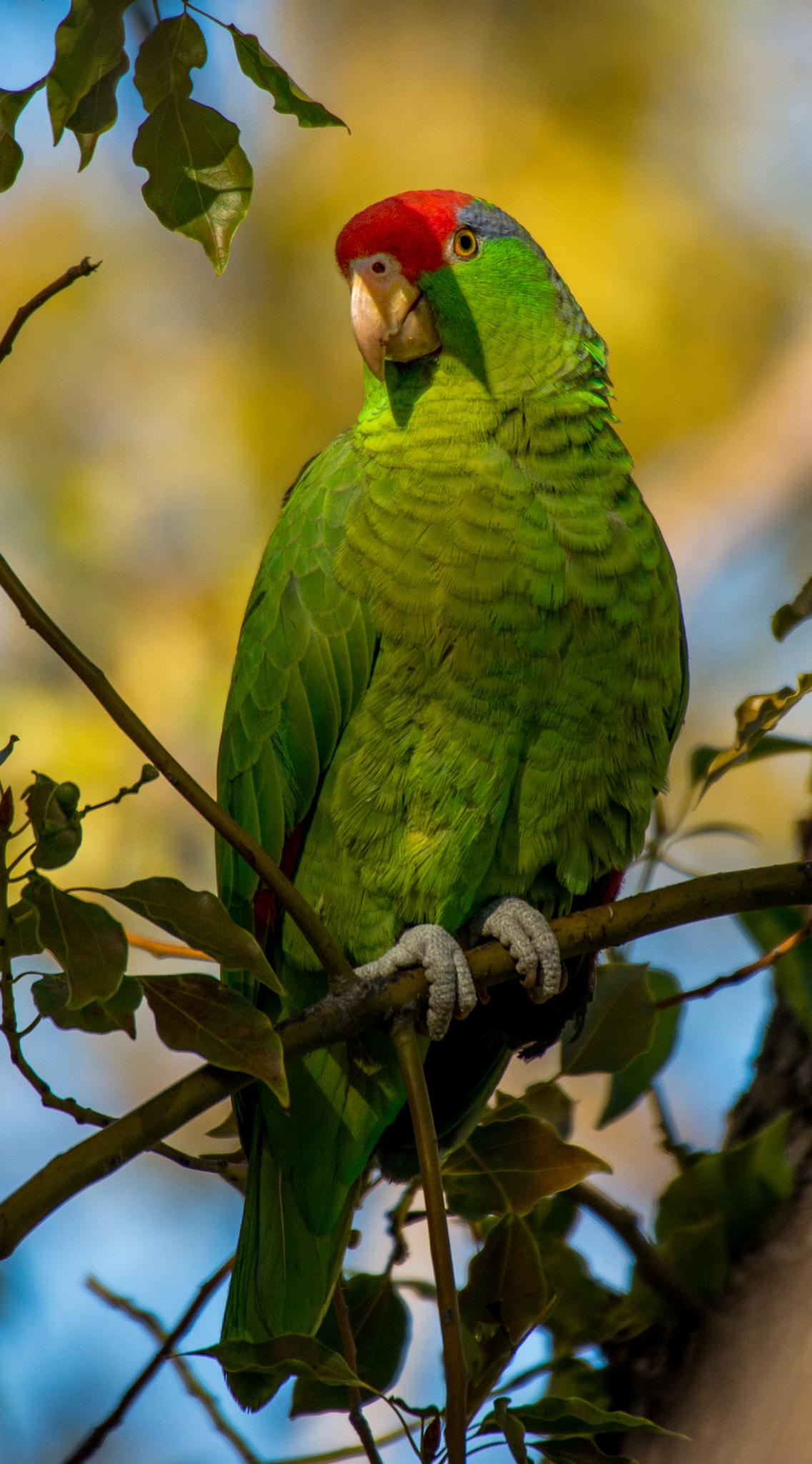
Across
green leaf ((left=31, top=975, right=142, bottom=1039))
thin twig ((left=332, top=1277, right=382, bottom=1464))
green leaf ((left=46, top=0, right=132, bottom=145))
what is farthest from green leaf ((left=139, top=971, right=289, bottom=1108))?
green leaf ((left=46, top=0, right=132, bottom=145))

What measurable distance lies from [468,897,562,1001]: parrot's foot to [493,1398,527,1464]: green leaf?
1.34 ft

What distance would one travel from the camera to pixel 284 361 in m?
4.18

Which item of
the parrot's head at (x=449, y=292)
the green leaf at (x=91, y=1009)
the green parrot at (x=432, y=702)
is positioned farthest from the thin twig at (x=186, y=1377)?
the parrot's head at (x=449, y=292)

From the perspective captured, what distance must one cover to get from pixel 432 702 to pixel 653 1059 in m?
0.56

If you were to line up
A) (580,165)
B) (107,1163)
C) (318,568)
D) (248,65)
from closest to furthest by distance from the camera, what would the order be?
(107,1163) → (248,65) → (318,568) → (580,165)

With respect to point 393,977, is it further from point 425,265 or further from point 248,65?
point 425,265

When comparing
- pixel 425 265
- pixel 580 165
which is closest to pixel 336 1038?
pixel 425 265

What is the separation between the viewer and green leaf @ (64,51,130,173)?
90 cm

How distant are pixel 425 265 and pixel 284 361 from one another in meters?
2.87

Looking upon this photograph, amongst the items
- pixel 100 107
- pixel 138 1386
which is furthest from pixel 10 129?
pixel 138 1386

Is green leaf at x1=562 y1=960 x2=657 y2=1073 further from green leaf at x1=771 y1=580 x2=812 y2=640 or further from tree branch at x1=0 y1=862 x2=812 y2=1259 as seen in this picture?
green leaf at x1=771 y1=580 x2=812 y2=640

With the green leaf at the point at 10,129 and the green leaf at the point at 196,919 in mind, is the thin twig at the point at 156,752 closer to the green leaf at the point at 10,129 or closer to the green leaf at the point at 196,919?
the green leaf at the point at 196,919

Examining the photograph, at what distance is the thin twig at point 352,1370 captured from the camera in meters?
0.92

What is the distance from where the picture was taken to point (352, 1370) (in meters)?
0.95
